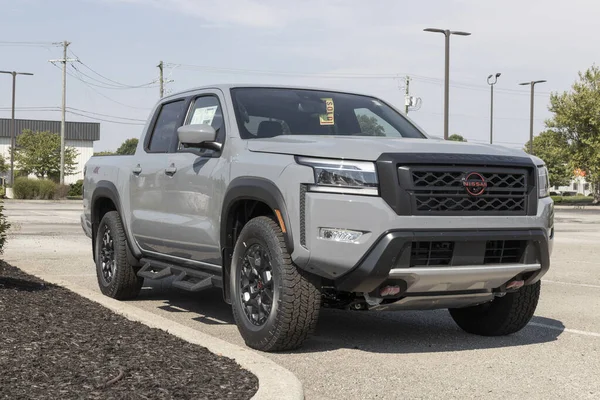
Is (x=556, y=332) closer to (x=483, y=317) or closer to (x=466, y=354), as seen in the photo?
(x=483, y=317)

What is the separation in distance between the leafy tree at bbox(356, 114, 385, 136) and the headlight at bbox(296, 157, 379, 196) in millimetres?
1738

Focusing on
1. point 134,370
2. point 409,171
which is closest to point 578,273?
point 409,171

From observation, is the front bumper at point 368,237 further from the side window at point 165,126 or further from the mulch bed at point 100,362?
the side window at point 165,126

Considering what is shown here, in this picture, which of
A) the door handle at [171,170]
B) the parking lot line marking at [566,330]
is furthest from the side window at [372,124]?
the parking lot line marking at [566,330]

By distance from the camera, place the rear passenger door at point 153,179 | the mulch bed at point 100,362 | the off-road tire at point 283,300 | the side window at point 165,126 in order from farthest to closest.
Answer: the side window at point 165,126
the rear passenger door at point 153,179
the off-road tire at point 283,300
the mulch bed at point 100,362

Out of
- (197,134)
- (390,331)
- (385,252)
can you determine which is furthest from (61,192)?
(385,252)

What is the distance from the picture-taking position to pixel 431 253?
566cm

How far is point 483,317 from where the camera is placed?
7004 mm

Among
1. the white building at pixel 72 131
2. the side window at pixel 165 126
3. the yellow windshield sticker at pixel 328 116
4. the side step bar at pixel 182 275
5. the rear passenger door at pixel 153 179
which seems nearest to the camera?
the side step bar at pixel 182 275

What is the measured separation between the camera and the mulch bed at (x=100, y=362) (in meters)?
4.51

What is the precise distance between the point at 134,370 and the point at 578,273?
29.3 feet

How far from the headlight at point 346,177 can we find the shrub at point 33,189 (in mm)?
45963

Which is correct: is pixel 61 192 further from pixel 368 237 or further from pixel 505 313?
pixel 368 237

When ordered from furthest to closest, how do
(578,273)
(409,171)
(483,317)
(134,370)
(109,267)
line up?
(578,273) → (109,267) → (483,317) → (409,171) → (134,370)
